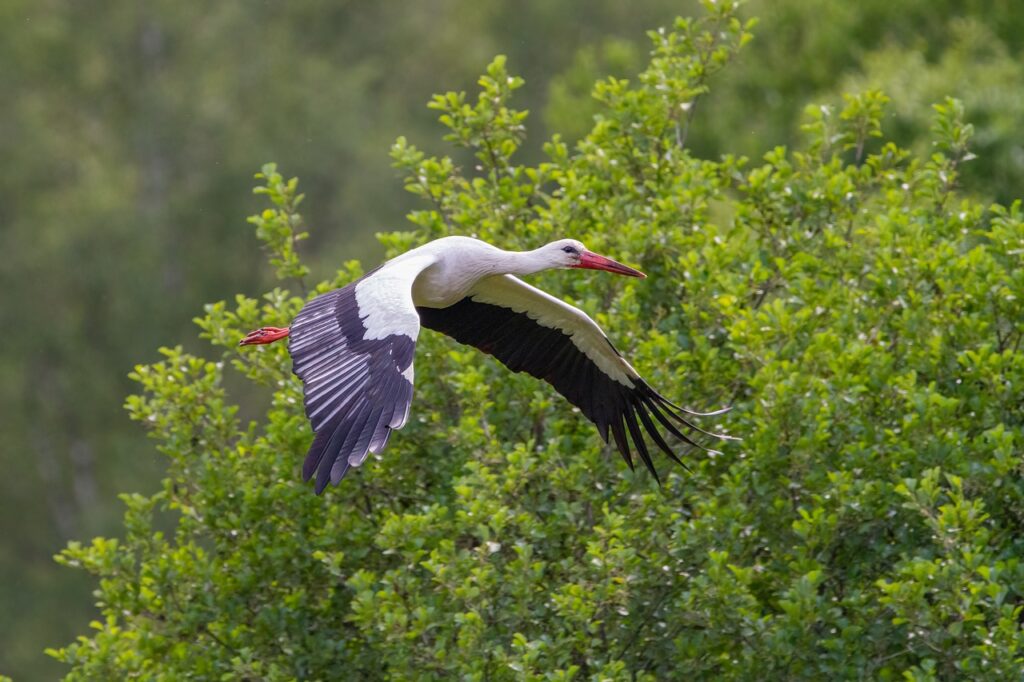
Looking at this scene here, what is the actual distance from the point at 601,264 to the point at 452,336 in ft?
2.64

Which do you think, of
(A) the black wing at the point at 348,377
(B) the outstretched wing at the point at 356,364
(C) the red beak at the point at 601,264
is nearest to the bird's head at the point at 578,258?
(C) the red beak at the point at 601,264

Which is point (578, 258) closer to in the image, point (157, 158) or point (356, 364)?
point (356, 364)

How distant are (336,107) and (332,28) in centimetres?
403

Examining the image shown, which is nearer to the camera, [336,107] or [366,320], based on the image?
[366,320]

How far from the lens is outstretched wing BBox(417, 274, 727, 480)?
8.09 meters

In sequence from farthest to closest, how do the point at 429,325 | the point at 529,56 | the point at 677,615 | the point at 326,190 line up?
the point at 529,56, the point at 326,190, the point at 429,325, the point at 677,615

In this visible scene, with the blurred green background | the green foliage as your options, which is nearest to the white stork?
the green foliage

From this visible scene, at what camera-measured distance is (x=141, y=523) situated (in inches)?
340

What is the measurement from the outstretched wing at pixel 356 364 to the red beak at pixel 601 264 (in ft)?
2.79

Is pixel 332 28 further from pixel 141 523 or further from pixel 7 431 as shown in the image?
pixel 141 523

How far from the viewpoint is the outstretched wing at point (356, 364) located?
6.27 meters

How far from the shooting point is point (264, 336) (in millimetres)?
7977

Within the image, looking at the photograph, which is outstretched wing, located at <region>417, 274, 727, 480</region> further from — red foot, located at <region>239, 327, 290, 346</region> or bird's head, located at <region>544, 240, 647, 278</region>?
red foot, located at <region>239, 327, 290, 346</region>

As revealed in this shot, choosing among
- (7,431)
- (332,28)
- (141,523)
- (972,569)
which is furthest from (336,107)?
(972,569)
